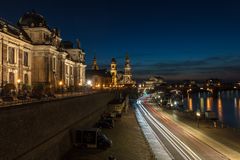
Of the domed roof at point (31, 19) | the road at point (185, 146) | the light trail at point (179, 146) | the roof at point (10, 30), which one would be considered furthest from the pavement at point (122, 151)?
the domed roof at point (31, 19)

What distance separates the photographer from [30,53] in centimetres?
7038

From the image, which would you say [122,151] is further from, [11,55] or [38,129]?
[11,55]

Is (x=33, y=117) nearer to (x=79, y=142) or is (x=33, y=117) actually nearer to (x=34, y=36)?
(x=79, y=142)

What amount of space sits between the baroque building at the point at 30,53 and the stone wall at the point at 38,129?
20.2 meters

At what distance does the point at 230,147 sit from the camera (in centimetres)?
4578

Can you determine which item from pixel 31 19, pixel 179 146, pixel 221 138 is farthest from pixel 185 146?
pixel 31 19

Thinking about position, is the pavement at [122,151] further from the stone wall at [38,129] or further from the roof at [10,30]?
the roof at [10,30]

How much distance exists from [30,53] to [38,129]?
45464 mm

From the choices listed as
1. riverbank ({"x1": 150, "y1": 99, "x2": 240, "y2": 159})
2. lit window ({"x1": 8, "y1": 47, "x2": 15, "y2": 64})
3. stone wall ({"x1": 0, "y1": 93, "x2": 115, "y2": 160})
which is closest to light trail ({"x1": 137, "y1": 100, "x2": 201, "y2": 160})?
riverbank ({"x1": 150, "y1": 99, "x2": 240, "y2": 159})

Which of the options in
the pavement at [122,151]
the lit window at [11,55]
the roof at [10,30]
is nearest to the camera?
the pavement at [122,151]

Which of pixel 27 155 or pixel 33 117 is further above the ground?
pixel 33 117

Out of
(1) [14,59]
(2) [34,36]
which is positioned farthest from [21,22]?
(1) [14,59]

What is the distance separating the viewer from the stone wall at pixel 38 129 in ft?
71.2

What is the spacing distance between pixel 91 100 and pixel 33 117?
35001mm
